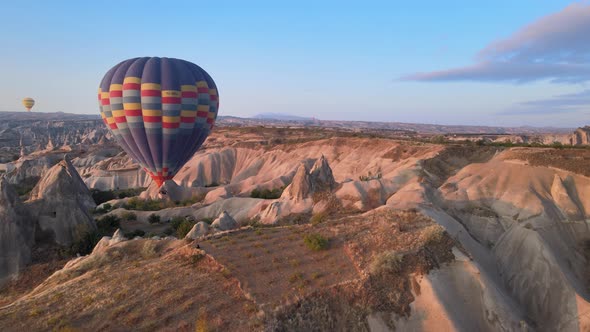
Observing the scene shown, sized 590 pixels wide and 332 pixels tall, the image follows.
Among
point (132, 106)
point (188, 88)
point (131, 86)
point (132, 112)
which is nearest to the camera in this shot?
point (131, 86)

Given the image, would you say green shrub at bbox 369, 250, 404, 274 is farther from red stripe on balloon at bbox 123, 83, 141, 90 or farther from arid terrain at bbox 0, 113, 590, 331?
red stripe on balloon at bbox 123, 83, 141, 90

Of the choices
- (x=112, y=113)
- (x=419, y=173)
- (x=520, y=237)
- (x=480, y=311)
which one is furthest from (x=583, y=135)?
(x=112, y=113)

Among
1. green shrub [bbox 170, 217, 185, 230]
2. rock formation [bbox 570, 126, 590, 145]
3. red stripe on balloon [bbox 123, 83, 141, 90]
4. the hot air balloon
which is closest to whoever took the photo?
green shrub [bbox 170, 217, 185, 230]

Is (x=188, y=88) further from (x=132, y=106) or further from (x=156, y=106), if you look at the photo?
(x=132, y=106)

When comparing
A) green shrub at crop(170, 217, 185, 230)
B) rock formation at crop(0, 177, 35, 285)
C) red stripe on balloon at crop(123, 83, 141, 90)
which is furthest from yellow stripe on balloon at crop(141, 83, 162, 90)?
rock formation at crop(0, 177, 35, 285)

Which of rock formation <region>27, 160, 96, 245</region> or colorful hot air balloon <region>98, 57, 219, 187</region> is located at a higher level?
colorful hot air balloon <region>98, 57, 219, 187</region>

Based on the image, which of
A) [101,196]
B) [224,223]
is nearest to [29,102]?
[101,196]

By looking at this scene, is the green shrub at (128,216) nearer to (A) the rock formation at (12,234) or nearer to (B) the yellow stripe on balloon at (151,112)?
(B) the yellow stripe on balloon at (151,112)
